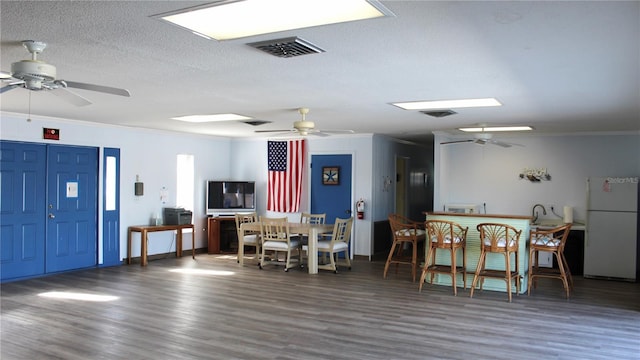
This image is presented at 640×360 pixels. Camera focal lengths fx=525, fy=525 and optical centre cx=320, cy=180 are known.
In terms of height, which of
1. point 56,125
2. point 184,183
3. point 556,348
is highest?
point 56,125

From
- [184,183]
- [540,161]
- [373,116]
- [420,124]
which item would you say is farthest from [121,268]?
[540,161]

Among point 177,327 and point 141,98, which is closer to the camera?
point 177,327

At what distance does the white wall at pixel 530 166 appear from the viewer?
8.44 m

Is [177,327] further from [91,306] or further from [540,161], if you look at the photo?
[540,161]

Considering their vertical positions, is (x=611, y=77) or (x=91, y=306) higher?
(x=611, y=77)

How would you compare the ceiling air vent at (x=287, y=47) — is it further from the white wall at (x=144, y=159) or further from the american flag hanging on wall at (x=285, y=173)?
the american flag hanging on wall at (x=285, y=173)

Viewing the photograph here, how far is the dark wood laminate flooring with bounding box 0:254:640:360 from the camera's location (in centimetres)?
431

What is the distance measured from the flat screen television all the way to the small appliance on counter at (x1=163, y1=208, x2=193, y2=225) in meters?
0.80

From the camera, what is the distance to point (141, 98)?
5645 mm

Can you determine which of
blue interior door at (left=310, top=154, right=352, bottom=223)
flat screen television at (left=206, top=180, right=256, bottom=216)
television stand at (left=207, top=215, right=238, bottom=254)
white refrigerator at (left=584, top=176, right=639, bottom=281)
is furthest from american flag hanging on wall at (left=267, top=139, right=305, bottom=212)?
white refrigerator at (left=584, top=176, right=639, bottom=281)

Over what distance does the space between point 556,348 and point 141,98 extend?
470cm

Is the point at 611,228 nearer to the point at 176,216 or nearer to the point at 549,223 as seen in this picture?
the point at 549,223

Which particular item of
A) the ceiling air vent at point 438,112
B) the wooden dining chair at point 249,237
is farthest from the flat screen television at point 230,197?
the ceiling air vent at point 438,112

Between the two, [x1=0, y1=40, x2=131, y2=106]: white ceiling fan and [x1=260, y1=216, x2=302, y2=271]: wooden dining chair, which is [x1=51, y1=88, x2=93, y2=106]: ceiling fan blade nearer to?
[x1=0, y1=40, x2=131, y2=106]: white ceiling fan
